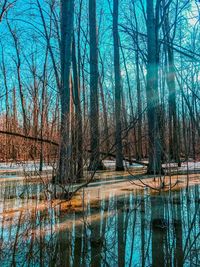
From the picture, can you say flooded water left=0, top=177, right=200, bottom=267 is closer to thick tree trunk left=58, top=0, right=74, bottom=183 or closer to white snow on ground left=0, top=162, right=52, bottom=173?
thick tree trunk left=58, top=0, right=74, bottom=183

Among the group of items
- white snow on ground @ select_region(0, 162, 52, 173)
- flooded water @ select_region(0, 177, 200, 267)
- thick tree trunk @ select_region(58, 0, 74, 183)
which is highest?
thick tree trunk @ select_region(58, 0, 74, 183)

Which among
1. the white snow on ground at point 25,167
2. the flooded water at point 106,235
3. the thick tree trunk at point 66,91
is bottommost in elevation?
the flooded water at point 106,235

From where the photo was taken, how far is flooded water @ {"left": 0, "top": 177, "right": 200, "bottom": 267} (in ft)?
8.11

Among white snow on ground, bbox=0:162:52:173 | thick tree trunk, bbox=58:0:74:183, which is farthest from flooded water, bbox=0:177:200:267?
white snow on ground, bbox=0:162:52:173

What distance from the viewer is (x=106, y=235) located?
3.13 meters

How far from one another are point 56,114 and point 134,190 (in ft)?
7.70

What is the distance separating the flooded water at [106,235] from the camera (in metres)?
2.47

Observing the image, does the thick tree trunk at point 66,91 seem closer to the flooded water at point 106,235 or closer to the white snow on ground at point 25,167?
the white snow on ground at point 25,167

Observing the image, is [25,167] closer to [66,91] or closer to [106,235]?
[66,91]

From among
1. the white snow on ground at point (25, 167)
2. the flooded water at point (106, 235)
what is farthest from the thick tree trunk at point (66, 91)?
the flooded water at point (106, 235)

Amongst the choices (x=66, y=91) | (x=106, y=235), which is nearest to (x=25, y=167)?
(x=66, y=91)

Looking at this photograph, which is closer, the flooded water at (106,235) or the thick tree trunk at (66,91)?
the flooded water at (106,235)

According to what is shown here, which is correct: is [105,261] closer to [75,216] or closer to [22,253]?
[22,253]

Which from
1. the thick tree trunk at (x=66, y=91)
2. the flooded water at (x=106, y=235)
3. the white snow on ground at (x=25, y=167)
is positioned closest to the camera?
the flooded water at (x=106, y=235)
